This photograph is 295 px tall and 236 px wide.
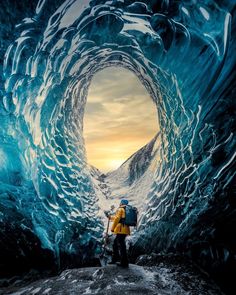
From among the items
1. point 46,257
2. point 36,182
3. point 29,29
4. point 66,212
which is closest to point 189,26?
point 29,29

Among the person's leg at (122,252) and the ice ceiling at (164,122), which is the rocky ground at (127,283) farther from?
the ice ceiling at (164,122)

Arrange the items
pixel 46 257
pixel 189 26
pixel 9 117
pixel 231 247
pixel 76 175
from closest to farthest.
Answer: pixel 231 247
pixel 189 26
pixel 9 117
pixel 46 257
pixel 76 175

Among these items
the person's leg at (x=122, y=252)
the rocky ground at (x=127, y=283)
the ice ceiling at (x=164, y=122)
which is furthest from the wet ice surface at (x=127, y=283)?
the ice ceiling at (x=164, y=122)

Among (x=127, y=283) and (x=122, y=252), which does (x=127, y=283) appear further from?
(x=122, y=252)

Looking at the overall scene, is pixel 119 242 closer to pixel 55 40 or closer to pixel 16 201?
pixel 16 201

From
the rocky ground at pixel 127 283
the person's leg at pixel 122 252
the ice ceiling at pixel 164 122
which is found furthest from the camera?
the person's leg at pixel 122 252

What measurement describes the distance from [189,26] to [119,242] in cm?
422

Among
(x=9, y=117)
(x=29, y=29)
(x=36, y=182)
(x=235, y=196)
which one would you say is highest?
(x=29, y=29)

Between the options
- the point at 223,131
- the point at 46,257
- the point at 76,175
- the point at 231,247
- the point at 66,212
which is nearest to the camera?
the point at 231,247

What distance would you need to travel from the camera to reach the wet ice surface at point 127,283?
13.8 ft

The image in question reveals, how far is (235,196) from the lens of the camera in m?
4.41

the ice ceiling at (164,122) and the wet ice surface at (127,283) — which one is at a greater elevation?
the ice ceiling at (164,122)

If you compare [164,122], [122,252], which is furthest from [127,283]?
[164,122]

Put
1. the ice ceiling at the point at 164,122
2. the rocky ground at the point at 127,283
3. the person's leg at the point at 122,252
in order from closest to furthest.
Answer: the rocky ground at the point at 127,283 → the ice ceiling at the point at 164,122 → the person's leg at the point at 122,252
